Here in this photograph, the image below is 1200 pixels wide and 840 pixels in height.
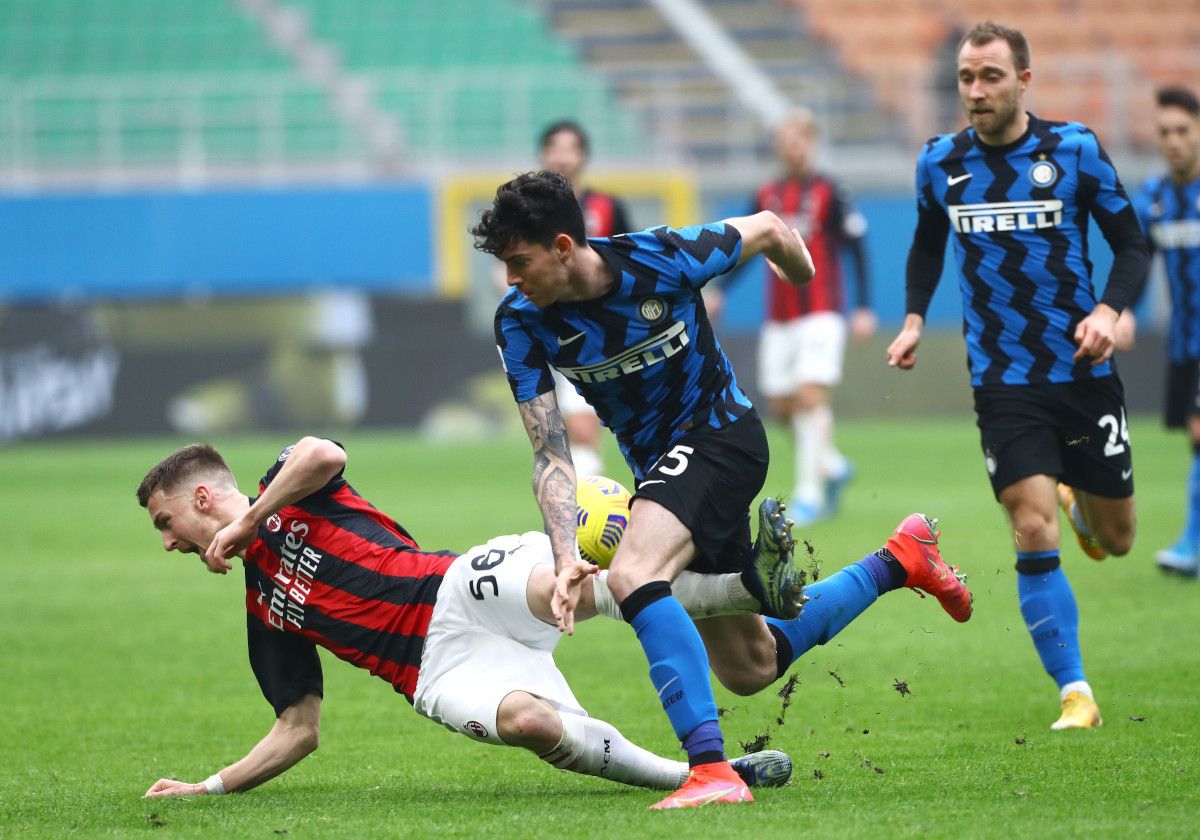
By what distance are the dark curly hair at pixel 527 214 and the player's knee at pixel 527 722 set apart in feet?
3.93

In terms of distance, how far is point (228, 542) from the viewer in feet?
14.8

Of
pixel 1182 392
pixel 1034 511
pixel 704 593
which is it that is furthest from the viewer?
pixel 1182 392

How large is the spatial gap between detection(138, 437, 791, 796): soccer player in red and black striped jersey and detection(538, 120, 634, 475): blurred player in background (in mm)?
4744

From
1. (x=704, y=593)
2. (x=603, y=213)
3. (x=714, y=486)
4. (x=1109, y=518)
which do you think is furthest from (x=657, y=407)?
(x=603, y=213)

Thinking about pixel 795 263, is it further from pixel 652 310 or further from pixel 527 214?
pixel 527 214

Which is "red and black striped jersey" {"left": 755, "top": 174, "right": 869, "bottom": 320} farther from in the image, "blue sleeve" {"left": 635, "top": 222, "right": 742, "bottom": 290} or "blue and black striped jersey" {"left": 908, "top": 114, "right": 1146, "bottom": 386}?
"blue sleeve" {"left": 635, "top": 222, "right": 742, "bottom": 290}

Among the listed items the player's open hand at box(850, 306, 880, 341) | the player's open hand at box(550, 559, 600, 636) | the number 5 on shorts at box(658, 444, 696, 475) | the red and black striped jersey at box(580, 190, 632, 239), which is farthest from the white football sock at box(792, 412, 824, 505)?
the player's open hand at box(550, 559, 600, 636)

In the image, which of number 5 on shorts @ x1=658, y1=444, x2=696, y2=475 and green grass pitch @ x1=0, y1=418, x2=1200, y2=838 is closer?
green grass pitch @ x1=0, y1=418, x2=1200, y2=838

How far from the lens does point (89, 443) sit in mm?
18938

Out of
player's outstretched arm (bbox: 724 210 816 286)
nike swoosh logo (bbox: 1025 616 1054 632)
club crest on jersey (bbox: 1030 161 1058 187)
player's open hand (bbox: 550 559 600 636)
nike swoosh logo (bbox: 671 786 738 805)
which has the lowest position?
nike swoosh logo (bbox: 1025 616 1054 632)

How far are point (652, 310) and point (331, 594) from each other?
1.21 metres

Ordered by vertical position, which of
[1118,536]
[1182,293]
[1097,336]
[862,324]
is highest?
[1097,336]

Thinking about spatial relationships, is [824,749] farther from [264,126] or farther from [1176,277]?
[264,126]

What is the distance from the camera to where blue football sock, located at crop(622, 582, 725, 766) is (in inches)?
175
